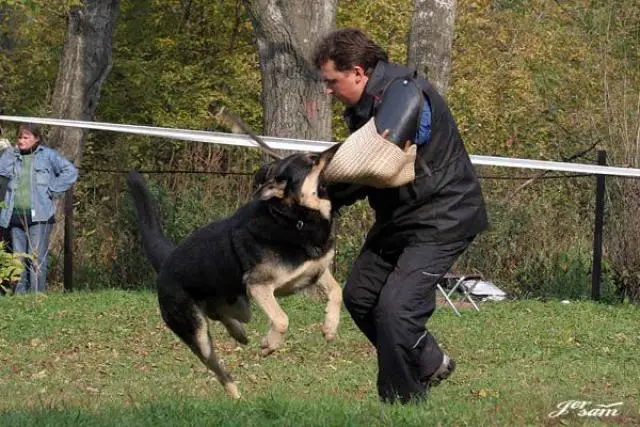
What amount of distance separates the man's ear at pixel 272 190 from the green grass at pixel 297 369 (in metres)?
1.03

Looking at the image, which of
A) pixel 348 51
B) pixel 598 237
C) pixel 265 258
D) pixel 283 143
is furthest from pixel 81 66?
pixel 348 51

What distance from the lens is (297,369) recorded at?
9258mm

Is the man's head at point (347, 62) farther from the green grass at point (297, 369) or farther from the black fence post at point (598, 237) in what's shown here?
the black fence post at point (598, 237)

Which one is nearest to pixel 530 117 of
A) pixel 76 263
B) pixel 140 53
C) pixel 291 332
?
pixel 140 53

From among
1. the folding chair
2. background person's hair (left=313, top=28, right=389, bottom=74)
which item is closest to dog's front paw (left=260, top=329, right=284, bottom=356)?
background person's hair (left=313, top=28, right=389, bottom=74)

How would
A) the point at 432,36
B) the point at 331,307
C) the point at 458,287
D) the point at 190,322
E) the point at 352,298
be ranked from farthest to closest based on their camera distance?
the point at 432,36 → the point at 458,287 → the point at 190,322 → the point at 331,307 → the point at 352,298

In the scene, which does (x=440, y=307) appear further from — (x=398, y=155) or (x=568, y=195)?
(x=398, y=155)

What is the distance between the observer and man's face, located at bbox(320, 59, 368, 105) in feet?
19.8

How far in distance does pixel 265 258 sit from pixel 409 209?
91 centimetres

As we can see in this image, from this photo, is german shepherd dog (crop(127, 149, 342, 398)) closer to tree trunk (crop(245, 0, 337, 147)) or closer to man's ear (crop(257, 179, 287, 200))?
man's ear (crop(257, 179, 287, 200))

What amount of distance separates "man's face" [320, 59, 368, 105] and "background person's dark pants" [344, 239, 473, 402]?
81cm

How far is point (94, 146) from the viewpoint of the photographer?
22344 mm

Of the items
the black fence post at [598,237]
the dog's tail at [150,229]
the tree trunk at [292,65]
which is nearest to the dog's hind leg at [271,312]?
the dog's tail at [150,229]

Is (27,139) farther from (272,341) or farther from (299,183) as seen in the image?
(299,183)
